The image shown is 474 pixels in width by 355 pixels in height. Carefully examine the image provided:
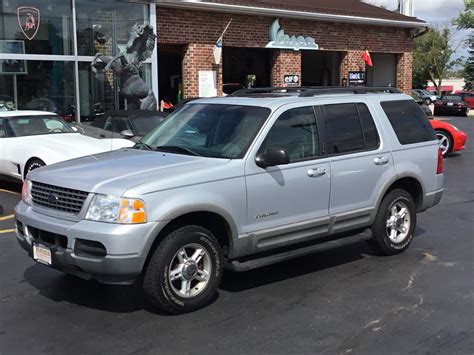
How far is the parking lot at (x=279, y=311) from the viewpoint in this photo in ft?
13.3

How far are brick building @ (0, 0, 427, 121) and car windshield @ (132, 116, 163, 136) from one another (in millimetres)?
5175

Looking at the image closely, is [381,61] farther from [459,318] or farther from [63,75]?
[459,318]

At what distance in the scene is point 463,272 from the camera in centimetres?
570

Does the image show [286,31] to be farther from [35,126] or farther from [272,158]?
[272,158]

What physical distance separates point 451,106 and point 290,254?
3504cm

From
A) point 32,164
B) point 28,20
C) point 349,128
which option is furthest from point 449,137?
point 28,20

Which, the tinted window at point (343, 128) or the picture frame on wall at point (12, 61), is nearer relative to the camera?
the tinted window at point (343, 128)

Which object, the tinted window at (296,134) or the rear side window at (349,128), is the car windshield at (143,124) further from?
the tinted window at (296,134)

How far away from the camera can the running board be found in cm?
491

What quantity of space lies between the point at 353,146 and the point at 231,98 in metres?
1.31

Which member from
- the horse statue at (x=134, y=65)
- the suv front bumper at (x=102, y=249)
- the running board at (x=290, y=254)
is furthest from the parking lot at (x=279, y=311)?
the horse statue at (x=134, y=65)

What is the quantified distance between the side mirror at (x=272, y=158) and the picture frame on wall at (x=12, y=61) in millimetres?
11668

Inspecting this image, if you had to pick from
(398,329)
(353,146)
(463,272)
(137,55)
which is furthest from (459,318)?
(137,55)

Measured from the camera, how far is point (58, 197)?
4617mm
